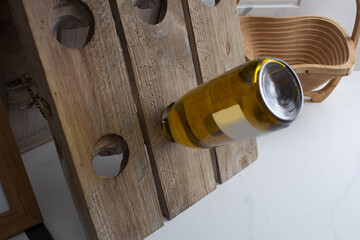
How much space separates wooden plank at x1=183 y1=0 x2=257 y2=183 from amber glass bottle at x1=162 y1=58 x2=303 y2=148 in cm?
12

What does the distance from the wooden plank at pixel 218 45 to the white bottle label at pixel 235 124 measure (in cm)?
15

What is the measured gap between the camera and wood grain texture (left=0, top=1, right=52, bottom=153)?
0.54 m

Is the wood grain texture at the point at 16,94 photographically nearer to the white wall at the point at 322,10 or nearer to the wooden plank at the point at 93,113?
the wooden plank at the point at 93,113

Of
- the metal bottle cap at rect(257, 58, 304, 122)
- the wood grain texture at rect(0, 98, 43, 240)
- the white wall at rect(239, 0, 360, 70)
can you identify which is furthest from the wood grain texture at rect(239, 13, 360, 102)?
the wood grain texture at rect(0, 98, 43, 240)

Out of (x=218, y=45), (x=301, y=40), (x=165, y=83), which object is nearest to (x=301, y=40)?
(x=301, y=40)

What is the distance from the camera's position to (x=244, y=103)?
0.36 metres

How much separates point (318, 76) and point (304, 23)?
25 cm

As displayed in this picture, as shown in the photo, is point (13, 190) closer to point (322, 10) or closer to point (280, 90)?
point (280, 90)

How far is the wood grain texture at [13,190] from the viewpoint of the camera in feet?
1.52

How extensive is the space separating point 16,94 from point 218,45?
1.10 feet

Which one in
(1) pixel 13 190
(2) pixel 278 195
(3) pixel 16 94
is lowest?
(2) pixel 278 195

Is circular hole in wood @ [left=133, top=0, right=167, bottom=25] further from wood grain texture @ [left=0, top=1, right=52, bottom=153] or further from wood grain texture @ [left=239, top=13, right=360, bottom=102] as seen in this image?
wood grain texture @ [left=239, top=13, right=360, bottom=102]

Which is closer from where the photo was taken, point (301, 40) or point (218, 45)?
point (218, 45)

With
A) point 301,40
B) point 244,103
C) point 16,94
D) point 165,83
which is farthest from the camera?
point 301,40
